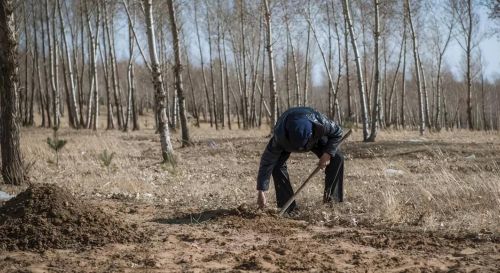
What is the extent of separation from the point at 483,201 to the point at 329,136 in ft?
6.32

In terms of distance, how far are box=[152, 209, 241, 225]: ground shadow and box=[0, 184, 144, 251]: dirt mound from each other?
0.55 m

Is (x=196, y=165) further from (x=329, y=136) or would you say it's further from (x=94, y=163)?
(x=329, y=136)

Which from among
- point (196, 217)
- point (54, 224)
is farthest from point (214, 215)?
point (54, 224)

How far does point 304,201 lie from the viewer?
237 inches

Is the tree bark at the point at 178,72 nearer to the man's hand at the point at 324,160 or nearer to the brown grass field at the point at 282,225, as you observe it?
the brown grass field at the point at 282,225

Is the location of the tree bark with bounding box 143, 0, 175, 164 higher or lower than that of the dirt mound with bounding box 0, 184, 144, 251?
higher

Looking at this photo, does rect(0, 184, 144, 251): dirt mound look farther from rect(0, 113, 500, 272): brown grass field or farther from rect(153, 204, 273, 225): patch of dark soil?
rect(153, 204, 273, 225): patch of dark soil

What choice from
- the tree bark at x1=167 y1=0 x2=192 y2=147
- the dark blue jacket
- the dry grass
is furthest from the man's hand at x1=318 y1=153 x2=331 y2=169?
the tree bark at x1=167 y1=0 x2=192 y2=147

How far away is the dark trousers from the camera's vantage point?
18.1ft

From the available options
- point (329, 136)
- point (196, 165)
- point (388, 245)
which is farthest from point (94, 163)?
point (388, 245)

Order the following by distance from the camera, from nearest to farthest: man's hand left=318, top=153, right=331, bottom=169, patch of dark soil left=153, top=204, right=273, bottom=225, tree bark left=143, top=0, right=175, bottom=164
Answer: man's hand left=318, top=153, right=331, bottom=169 < patch of dark soil left=153, top=204, right=273, bottom=225 < tree bark left=143, top=0, right=175, bottom=164

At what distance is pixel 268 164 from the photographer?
5.33m

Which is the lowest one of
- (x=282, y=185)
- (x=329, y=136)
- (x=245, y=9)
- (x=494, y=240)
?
(x=494, y=240)

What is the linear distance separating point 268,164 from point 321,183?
103 inches
